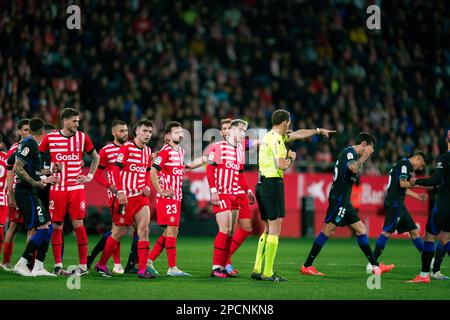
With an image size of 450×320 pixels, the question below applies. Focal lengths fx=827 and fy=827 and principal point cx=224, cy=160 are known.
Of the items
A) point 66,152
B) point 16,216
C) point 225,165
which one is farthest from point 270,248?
point 16,216

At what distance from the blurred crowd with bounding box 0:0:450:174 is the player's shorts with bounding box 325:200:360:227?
1041cm

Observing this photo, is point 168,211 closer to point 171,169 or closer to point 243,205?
point 171,169

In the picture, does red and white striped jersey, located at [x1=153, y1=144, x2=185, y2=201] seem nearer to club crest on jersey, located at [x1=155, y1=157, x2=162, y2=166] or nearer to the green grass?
club crest on jersey, located at [x1=155, y1=157, x2=162, y2=166]

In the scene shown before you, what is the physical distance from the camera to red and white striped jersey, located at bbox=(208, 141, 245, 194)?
12750mm

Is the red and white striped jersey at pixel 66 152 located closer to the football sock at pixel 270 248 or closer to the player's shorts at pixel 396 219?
the football sock at pixel 270 248

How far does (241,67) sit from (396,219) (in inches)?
565

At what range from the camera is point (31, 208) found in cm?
1162

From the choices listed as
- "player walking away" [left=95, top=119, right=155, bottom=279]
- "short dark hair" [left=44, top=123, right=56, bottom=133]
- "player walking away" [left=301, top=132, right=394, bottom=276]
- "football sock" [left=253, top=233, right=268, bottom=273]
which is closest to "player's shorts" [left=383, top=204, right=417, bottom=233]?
"player walking away" [left=301, top=132, right=394, bottom=276]

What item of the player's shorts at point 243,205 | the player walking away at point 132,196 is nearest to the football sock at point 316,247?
the player's shorts at point 243,205

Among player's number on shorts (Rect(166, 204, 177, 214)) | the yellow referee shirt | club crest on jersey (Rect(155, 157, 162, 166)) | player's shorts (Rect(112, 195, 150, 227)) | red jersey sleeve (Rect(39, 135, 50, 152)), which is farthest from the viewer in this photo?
player's number on shorts (Rect(166, 204, 177, 214))

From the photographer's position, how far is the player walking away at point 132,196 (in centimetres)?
1188

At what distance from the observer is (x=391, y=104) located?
27.3 meters

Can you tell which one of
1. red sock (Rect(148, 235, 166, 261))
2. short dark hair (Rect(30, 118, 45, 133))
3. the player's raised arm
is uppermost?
short dark hair (Rect(30, 118, 45, 133))

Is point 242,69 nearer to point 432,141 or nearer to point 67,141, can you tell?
point 432,141
